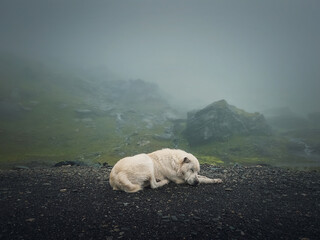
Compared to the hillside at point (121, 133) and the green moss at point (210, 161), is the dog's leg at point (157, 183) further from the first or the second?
the green moss at point (210, 161)

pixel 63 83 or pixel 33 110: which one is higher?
pixel 63 83

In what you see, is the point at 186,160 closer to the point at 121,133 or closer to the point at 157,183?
the point at 157,183

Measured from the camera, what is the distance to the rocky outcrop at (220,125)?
54344 mm

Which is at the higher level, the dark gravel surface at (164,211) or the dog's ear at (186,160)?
the dog's ear at (186,160)

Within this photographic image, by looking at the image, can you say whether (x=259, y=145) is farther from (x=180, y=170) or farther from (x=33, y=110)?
(x=33, y=110)

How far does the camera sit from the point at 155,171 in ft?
33.1

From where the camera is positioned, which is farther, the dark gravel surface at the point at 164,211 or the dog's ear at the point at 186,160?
the dog's ear at the point at 186,160

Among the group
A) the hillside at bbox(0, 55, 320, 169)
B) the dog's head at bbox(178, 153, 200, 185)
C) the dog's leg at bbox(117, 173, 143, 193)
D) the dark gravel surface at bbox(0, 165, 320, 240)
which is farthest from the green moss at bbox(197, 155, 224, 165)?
the dog's leg at bbox(117, 173, 143, 193)

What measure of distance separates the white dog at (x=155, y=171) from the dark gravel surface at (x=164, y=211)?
384 millimetres

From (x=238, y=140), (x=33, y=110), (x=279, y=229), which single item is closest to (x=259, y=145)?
(x=238, y=140)

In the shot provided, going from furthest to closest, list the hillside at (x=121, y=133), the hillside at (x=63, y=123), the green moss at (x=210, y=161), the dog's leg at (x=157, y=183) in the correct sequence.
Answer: the hillside at (x=63, y=123) → the hillside at (x=121, y=133) → the green moss at (x=210, y=161) → the dog's leg at (x=157, y=183)

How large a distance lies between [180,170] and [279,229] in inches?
188

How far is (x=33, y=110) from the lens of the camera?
2933 inches

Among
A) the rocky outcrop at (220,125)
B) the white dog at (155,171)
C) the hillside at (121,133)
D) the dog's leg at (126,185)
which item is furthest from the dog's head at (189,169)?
the rocky outcrop at (220,125)
